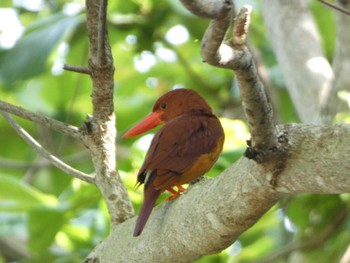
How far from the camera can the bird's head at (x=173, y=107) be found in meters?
3.73

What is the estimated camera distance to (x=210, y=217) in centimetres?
229

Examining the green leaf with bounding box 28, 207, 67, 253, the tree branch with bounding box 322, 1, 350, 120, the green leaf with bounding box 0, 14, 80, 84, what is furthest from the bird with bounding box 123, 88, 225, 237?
the green leaf with bounding box 0, 14, 80, 84

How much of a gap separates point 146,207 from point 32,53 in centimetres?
210

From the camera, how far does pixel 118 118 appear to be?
17.6 feet

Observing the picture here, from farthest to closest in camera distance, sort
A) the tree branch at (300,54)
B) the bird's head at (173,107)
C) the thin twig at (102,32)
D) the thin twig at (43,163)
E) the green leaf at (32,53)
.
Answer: the thin twig at (43,163) → the green leaf at (32,53) → the tree branch at (300,54) → the bird's head at (173,107) → the thin twig at (102,32)

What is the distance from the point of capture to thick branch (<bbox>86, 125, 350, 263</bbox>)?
2021mm

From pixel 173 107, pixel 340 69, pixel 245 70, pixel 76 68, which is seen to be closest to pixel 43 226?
pixel 173 107

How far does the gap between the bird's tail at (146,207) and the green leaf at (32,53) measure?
1710 millimetres

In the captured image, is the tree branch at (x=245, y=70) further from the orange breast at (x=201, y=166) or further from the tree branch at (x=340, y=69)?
the tree branch at (x=340, y=69)

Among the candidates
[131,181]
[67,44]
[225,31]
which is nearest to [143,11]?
[67,44]

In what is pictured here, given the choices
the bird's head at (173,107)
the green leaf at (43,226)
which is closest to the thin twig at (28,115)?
the bird's head at (173,107)

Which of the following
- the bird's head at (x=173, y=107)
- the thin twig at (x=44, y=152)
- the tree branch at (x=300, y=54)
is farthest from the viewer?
the tree branch at (x=300, y=54)

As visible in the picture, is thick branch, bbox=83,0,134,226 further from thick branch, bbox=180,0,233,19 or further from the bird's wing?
thick branch, bbox=180,0,233,19

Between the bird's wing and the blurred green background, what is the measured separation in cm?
68
